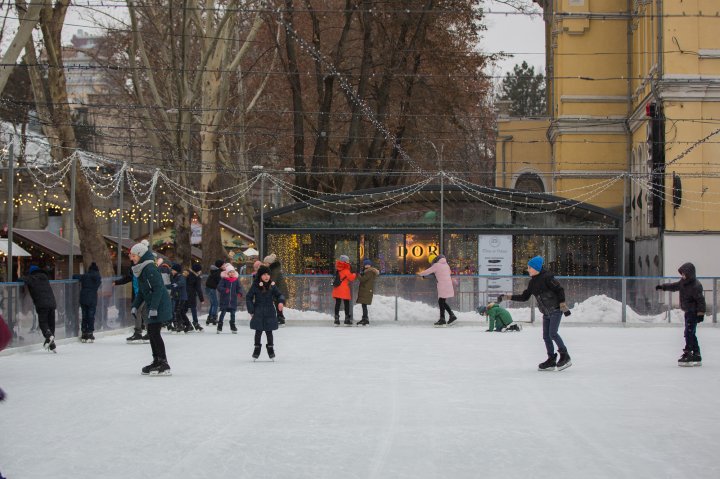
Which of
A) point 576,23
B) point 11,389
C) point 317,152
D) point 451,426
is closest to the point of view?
point 451,426

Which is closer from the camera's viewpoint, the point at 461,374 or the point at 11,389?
the point at 11,389

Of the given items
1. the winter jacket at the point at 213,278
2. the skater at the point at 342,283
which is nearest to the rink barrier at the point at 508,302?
the skater at the point at 342,283

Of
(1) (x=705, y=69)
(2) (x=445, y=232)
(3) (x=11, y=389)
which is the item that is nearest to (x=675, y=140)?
(1) (x=705, y=69)

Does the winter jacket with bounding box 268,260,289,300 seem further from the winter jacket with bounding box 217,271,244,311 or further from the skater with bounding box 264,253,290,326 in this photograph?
the winter jacket with bounding box 217,271,244,311

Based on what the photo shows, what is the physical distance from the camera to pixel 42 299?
1952cm

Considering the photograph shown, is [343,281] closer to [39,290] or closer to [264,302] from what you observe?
[39,290]

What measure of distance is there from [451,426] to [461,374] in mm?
5310

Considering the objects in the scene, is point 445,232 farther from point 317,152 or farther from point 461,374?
point 461,374

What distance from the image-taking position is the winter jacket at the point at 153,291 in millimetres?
15641

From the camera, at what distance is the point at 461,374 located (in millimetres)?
15961

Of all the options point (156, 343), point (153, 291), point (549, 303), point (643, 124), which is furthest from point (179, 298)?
point (643, 124)

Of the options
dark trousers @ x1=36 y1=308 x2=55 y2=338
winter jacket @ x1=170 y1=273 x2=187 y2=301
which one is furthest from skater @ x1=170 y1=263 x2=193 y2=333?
dark trousers @ x1=36 y1=308 x2=55 y2=338

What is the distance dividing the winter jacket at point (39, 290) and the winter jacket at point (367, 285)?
11.4m

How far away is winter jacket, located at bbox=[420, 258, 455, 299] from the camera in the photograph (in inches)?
1155
